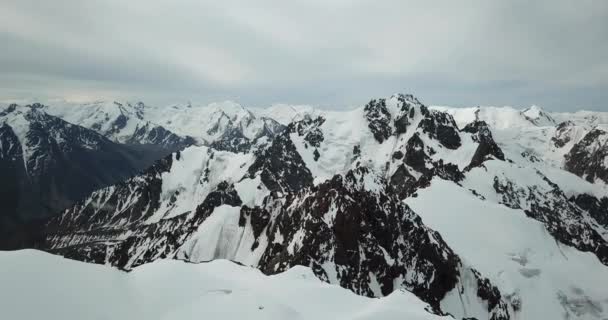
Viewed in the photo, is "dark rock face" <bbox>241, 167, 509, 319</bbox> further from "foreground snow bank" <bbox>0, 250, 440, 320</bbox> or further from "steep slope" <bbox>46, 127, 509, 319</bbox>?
"foreground snow bank" <bbox>0, 250, 440, 320</bbox>

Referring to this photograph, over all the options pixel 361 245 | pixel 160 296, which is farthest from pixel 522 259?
pixel 160 296

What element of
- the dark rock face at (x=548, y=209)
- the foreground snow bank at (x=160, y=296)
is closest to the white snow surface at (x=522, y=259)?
the dark rock face at (x=548, y=209)

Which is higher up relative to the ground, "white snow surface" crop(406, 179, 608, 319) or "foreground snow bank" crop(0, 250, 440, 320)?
"foreground snow bank" crop(0, 250, 440, 320)

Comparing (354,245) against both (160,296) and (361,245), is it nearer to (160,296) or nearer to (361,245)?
(361,245)

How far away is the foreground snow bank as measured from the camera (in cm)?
2986

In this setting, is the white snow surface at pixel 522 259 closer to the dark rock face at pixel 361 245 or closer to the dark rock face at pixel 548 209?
the dark rock face at pixel 361 245

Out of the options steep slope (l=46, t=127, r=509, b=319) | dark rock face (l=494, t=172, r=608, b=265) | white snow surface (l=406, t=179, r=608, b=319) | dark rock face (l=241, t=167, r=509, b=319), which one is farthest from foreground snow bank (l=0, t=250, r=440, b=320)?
dark rock face (l=494, t=172, r=608, b=265)

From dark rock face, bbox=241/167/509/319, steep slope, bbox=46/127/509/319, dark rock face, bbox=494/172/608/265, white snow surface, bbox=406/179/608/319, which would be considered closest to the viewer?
dark rock face, bbox=241/167/509/319

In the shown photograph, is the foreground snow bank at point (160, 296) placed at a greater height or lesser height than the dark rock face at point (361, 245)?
greater

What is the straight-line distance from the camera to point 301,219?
88.6 metres

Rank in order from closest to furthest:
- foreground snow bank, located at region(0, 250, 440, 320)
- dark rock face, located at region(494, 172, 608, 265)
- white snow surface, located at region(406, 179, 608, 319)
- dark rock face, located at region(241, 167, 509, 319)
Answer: foreground snow bank, located at region(0, 250, 440, 320) → dark rock face, located at region(241, 167, 509, 319) → white snow surface, located at region(406, 179, 608, 319) → dark rock face, located at region(494, 172, 608, 265)

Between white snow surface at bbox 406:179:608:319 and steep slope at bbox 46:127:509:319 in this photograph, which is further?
white snow surface at bbox 406:179:608:319

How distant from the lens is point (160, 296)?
36531 millimetres

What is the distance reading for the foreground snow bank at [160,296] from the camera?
29.9 meters
